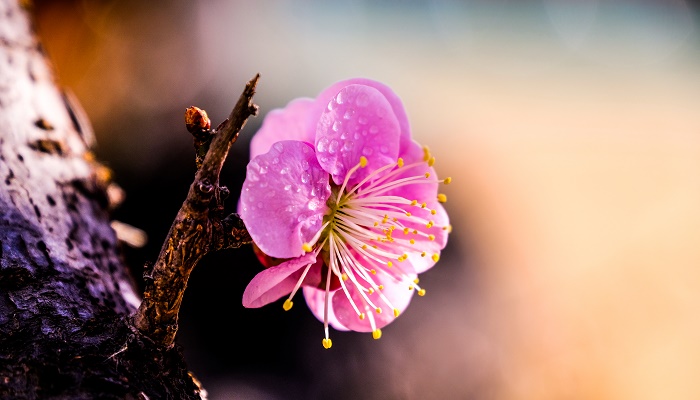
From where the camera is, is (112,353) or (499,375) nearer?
(112,353)

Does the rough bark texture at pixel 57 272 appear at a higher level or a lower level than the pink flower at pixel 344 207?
lower

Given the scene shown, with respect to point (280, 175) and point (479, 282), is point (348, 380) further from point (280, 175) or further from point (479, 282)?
point (280, 175)

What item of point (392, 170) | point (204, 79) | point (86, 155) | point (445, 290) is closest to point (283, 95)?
point (204, 79)

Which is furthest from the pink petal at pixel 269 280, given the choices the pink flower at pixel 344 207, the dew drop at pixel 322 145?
the dew drop at pixel 322 145

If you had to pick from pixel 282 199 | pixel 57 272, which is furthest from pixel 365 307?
pixel 57 272

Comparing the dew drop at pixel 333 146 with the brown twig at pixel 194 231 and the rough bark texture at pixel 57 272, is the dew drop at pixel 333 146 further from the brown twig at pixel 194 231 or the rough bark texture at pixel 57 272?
the rough bark texture at pixel 57 272

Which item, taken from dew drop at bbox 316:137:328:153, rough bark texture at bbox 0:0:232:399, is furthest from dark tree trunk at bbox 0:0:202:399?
dew drop at bbox 316:137:328:153
